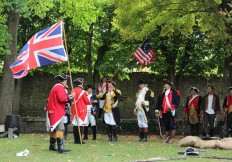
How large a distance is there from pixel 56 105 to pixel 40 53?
193 centimetres

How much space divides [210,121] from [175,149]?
5031 mm

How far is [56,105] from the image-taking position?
13.0m

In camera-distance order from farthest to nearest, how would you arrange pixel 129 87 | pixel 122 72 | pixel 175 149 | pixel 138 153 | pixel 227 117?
pixel 129 87 → pixel 122 72 → pixel 227 117 → pixel 175 149 → pixel 138 153

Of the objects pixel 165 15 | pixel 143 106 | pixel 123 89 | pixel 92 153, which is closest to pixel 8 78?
pixel 143 106

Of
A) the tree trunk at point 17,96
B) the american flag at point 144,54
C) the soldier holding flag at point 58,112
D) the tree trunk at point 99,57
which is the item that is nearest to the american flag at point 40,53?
the soldier holding flag at point 58,112

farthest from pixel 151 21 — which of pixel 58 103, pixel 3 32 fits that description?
pixel 58 103

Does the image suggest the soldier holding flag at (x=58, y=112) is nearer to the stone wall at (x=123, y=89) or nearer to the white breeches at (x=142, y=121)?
the white breeches at (x=142, y=121)

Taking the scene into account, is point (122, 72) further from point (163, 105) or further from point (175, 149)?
point (175, 149)

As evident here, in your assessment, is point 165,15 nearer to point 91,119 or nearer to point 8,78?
point 91,119

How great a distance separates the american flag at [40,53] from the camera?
1395 cm

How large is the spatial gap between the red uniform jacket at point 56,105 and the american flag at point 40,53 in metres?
1.36

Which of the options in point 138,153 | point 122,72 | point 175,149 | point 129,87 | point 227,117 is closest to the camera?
point 138,153

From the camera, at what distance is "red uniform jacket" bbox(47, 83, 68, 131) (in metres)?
12.8

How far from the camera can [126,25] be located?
1909cm
